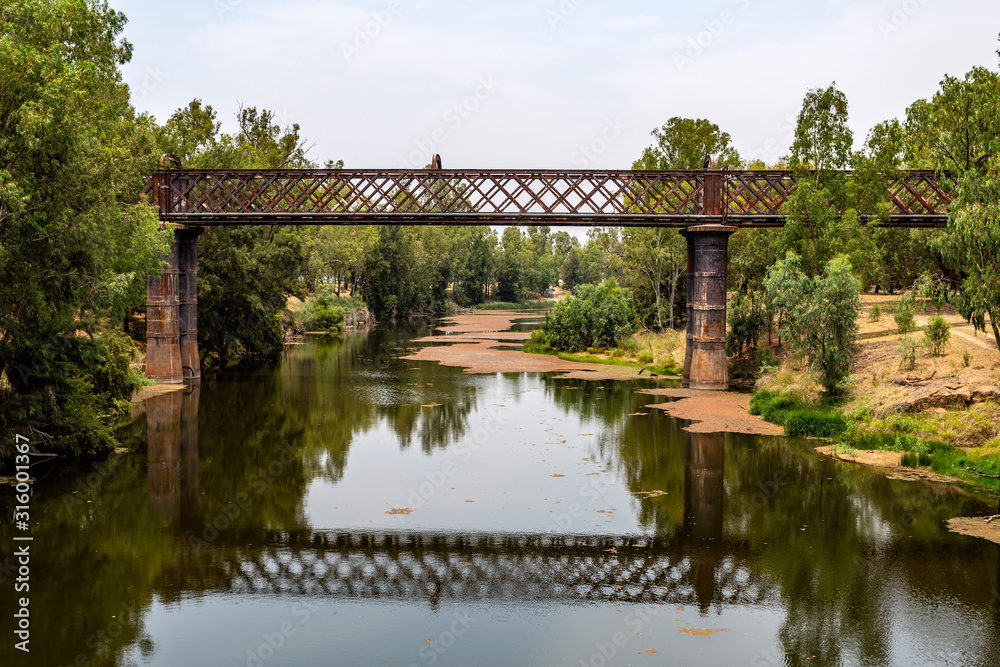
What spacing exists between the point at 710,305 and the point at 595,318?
16.6m

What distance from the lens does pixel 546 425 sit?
997 inches

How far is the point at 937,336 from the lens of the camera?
985 inches

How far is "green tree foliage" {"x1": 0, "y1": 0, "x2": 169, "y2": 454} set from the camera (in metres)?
16.8

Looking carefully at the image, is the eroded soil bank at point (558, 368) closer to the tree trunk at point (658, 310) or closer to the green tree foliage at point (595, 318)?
the green tree foliage at point (595, 318)

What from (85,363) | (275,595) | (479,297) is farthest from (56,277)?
(479,297)

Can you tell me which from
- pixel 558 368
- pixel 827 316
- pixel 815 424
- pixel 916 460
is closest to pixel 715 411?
pixel 815 424

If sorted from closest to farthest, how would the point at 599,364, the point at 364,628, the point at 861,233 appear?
1. the point at 364,628
2. the point at 861,233
3. the point at 599,364

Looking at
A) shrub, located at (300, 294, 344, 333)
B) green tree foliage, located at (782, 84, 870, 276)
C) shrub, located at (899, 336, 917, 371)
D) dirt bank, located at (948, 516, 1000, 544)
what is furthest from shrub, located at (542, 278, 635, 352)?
dirt bank, located at (948, 516, 1000, 544)

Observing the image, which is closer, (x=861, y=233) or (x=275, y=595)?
(x=275, y=595)

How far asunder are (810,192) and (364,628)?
77.5 ft

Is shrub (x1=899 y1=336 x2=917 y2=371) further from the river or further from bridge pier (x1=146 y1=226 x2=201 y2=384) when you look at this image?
bridge pier (x1=146 y1=226 x2=201 y2=384)

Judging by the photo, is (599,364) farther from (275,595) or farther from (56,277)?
(275,595)

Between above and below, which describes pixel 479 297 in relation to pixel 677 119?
below

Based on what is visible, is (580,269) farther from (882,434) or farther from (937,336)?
(882,434)
